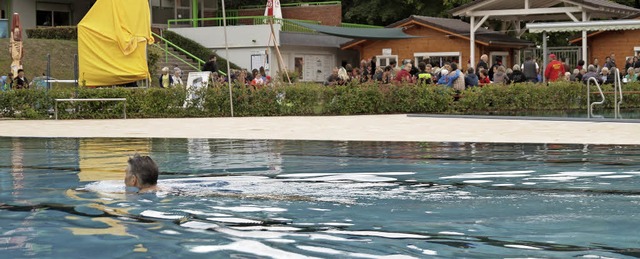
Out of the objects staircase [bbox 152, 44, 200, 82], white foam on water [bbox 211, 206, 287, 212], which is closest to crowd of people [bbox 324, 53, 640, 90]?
staircase [bbox 152, 44, 200, 82]

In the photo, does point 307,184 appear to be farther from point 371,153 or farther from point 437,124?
point 437,124

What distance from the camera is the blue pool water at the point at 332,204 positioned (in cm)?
757

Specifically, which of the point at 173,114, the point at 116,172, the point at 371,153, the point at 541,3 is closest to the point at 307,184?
the point at 116,172

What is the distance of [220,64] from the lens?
1973 inches

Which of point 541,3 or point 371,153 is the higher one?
point 541,3

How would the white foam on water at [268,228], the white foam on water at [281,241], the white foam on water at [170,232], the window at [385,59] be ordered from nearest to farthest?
1. the white foam on water at [281,241]
2. the white foam on water at [170,232]
3. the white foam on water at [268,228]
4. the window at [385,59]

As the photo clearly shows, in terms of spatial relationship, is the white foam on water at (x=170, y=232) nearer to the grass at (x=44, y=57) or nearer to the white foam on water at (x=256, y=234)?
the white foam on water at (x=256, y=234)

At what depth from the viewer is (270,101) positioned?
28.4 metres

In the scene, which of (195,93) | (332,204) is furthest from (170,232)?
(195,93)

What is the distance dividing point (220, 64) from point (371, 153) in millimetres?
35087

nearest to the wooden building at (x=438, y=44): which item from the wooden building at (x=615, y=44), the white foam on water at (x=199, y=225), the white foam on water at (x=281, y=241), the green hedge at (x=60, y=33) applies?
the wooden building at (x=615, y=44)

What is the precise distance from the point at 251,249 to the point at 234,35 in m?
43.1

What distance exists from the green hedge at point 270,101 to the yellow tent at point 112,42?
11.2ft

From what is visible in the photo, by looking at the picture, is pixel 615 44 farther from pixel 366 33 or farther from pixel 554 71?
pixel 554 71
